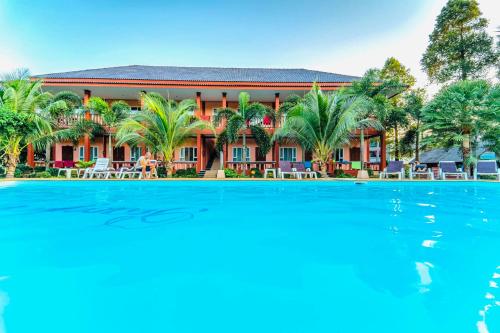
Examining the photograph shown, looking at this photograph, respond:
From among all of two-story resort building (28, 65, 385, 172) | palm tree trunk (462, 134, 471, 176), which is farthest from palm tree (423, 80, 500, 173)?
two-story resort building (28, 65, 385, 172)

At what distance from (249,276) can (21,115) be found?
14.7 metres

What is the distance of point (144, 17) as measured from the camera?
18.6m

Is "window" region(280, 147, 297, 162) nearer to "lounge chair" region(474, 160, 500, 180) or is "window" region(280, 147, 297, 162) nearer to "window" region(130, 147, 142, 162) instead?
"lounge chair" region(474, 160, 500, 180)

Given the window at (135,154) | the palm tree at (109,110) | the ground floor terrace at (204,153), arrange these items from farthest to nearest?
the window at (135,154)
the ground floor terrace at (204,153)
the palm tree at (109,110)

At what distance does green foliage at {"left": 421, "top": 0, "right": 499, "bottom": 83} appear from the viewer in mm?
19844

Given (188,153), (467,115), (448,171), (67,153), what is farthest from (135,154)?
(467,115)

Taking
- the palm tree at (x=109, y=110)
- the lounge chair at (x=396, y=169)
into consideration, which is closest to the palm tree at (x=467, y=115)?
the lounge chair at (x=396, y=169)

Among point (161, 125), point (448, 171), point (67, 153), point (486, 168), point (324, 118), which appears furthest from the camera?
point (67, 153)

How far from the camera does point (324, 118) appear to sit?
12.1m

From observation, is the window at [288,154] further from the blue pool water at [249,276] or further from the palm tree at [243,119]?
the blue pool water at [249,276]

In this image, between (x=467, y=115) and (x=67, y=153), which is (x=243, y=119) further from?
(x=67, y=153)

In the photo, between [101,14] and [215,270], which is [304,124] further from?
[101,14]

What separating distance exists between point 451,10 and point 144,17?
2423cm

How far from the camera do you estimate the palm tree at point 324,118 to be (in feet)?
39.0
